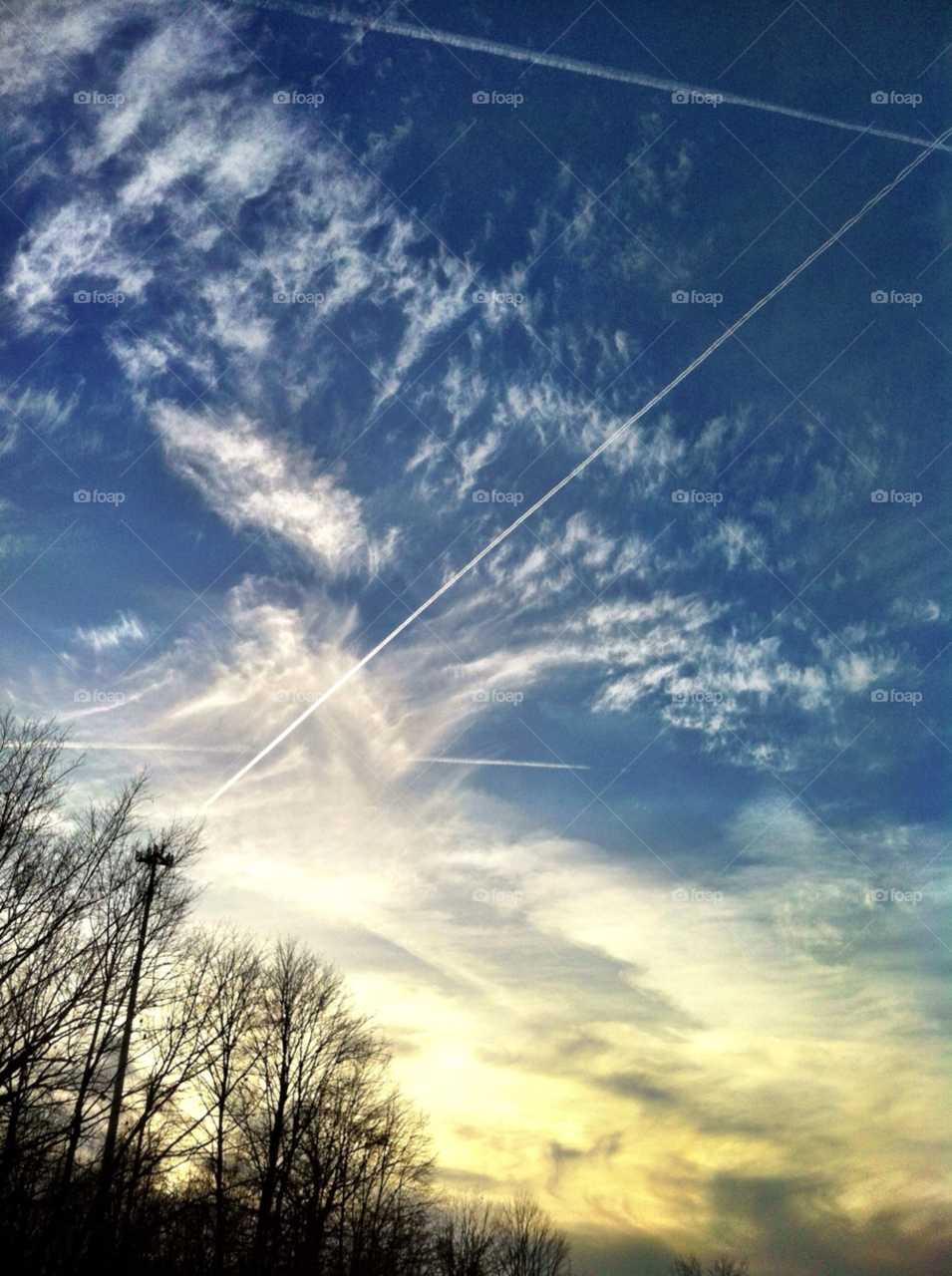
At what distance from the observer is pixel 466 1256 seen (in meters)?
54.2

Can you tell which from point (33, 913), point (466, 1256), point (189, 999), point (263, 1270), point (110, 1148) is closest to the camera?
point (33, 913)

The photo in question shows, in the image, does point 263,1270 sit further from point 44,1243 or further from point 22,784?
point 22,784

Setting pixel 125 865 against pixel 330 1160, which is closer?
pixel 125 865

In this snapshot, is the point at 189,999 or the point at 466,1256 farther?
the point at 466,1256

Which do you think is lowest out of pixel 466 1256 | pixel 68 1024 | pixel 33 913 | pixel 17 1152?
pixel 466 1256

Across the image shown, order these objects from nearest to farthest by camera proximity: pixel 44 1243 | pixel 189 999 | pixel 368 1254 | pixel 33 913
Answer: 1. pixel 44 1243
2. pixel 33 913
3. pixel 189 999
4. pixel 368 1254

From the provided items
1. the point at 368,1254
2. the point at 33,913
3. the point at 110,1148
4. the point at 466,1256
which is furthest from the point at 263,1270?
the point at 466,1256

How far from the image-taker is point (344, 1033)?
3541 centimetres

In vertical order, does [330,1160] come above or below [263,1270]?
above

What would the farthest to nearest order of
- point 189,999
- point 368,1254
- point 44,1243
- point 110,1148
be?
point 368,1254, point 189,999, point 110,1148, point 44,1243

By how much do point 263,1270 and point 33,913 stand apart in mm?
18767

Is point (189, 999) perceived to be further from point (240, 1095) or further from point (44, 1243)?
point (240, 1095)

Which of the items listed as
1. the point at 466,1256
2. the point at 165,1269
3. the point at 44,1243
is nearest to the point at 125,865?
the point at 44,1243

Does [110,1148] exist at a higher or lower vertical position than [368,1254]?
higher
